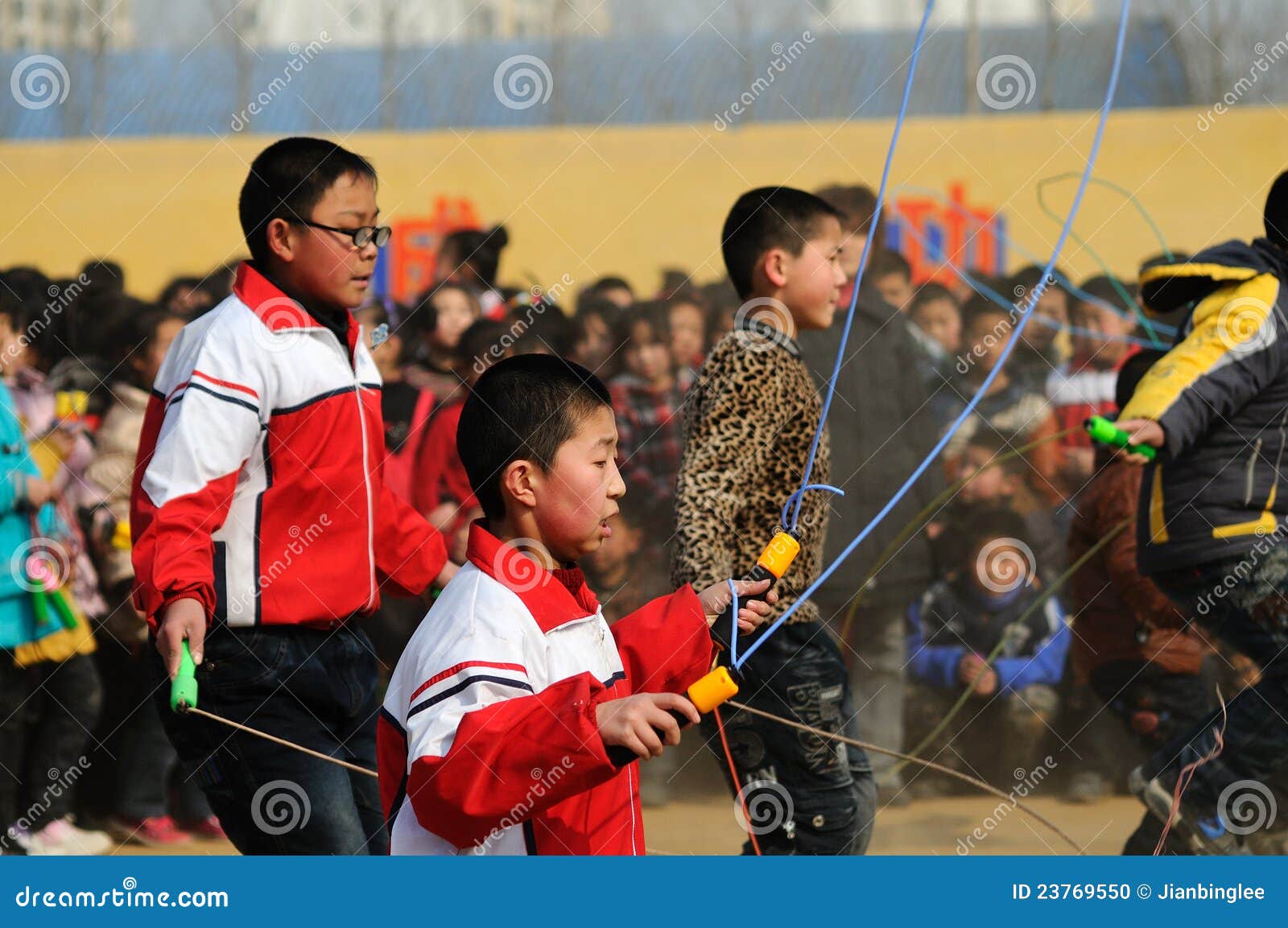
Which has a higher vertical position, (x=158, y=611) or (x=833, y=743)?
(x=833, y=743)

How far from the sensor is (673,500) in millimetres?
5164

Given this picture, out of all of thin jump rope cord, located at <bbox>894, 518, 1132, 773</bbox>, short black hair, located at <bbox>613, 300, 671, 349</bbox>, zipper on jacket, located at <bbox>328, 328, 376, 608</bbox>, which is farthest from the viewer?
short black hair, located at <bbox>613, 300, 671, 349</bbox>

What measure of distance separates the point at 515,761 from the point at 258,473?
1.26 meters

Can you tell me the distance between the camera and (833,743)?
372 cm

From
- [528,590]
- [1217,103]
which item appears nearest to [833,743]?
[528,590]

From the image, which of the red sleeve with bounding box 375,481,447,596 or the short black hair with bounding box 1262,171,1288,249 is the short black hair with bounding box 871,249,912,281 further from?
the red sleeve with bounding box 375,481,447,596

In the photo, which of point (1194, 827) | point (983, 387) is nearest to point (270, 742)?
point (983, 387)

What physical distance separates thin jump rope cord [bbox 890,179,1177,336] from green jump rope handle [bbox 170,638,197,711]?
4247mm

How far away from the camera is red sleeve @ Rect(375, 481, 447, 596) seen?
3.52m

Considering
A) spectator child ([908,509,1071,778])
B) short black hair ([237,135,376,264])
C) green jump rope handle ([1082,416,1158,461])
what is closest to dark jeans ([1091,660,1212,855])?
spectator child ([908,509,1071,778])

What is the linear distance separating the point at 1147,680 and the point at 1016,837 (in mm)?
697

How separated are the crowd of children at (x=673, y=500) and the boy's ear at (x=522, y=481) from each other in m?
2.38

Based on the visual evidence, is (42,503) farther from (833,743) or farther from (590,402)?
(590,402)

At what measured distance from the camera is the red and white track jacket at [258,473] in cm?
318
